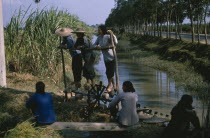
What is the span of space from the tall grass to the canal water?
4.24 m

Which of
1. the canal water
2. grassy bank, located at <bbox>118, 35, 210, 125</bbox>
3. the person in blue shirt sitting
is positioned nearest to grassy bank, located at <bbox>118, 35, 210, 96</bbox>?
grassy bank, located at <bbox>118, 35, 210, 125</bbox>

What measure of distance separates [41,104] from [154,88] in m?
12.1

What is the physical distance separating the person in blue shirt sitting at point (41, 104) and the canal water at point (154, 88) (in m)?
6.63

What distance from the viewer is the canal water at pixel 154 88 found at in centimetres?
1380

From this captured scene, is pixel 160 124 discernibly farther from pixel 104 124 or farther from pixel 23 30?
pixel 23 30

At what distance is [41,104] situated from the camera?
6.61 m

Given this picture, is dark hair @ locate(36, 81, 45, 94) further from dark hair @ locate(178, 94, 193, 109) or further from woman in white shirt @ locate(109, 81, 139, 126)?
dark hair @ locate(178, 94, 193, 109)

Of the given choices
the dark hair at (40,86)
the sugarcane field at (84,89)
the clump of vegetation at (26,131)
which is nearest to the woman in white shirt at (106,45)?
the sugarcane field at (84,89)

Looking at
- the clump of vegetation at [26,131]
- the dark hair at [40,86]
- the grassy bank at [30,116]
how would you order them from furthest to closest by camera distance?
the dark hair at [40,86]
the grassy bank at [30,116]
the clump of vegetation at [26,131]

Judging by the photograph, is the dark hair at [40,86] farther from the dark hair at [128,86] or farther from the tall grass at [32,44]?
the tall grass at [32,44]

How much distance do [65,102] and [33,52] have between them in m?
4.06

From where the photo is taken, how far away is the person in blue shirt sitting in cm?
658

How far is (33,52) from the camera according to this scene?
12734mm

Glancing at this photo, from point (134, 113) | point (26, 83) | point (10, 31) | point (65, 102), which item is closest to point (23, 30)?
point (10, 31)
